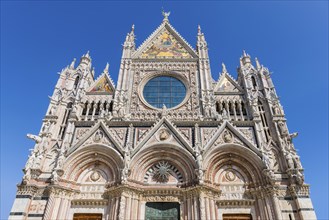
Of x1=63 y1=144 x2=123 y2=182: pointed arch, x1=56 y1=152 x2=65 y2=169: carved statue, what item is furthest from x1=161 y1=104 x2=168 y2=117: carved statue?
x1=56 y1=152 x2=65 y2=169: carved statue

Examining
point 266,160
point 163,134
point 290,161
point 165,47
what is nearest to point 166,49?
point 165,47

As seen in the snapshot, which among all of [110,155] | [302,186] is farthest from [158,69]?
[302,186]

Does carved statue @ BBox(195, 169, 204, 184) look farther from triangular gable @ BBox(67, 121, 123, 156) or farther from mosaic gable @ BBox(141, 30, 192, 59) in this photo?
mosaic gable @ BBox(141, 30, 192, 59)

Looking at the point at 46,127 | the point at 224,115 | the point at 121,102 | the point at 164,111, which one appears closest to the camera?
the point at 46,127

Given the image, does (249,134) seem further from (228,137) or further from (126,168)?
(126,168)

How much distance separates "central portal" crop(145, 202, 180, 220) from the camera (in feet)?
42.3

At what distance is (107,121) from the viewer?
15773 mm

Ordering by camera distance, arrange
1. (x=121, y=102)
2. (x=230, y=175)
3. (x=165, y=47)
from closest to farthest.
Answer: (x=230, y=175) < (x=121, y=102) < (x=165, y=47)

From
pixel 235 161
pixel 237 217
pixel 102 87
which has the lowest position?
pixel 237 217

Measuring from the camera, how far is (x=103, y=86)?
61.4 feet

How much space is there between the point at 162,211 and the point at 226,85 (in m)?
9.59

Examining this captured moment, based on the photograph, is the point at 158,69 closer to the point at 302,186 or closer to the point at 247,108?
Answer: the point at 247,108

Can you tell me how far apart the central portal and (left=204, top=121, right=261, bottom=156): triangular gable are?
3380mm

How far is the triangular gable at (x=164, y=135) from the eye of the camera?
47.7 ft
